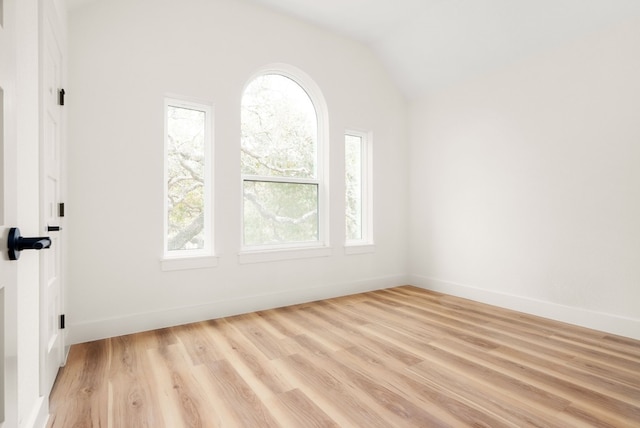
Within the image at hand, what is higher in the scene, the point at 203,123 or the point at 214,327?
the point at 203,123

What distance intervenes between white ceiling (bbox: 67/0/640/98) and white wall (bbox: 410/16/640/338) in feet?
0.48

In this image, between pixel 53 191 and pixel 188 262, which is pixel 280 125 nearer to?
pixel 188 262

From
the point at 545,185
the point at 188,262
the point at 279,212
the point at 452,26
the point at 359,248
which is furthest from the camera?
the point at 359,248

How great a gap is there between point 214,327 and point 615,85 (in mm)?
4171

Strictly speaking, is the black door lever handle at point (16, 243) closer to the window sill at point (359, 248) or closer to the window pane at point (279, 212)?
the window pane at point (279, 212)

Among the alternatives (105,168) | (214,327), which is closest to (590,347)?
(214,327)

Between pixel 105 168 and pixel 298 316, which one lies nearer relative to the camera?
pixel 105 168

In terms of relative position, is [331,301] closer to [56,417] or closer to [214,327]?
[214,327]

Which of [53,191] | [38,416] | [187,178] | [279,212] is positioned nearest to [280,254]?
[279,212]

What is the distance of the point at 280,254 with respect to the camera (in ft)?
12.2

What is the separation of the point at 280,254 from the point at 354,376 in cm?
180

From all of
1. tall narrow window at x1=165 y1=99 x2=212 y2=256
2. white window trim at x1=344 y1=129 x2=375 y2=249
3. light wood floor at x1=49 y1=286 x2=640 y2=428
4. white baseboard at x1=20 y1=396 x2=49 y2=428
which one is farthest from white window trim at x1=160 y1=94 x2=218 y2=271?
white window trim at x1=344 y1=129 x2=375 y2=249

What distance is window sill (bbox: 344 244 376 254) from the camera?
168 inches

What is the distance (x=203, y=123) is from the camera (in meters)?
3.39
